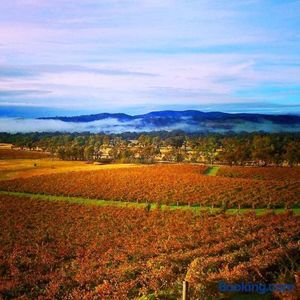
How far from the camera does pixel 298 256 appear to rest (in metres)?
16.2

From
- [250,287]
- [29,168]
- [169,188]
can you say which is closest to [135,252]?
[250,287]

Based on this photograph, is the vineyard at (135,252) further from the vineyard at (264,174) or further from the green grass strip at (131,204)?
the vineyard at (264,174)

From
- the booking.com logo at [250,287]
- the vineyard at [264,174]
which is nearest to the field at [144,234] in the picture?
the booking.com logo at [250,287]

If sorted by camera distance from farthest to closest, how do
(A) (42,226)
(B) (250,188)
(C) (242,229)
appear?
(B) (250,188), (A) (42,226), (C) (242,229)

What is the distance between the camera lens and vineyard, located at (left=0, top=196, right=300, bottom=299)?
14.3 metres

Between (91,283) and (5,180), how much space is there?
53223 mm

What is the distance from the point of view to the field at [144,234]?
48.5 feet

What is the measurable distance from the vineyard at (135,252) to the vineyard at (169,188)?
7.23 meters

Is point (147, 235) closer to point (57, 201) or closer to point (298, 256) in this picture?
point (298, 256)

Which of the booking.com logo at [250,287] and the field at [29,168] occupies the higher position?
the booking.com logo at [250,287]

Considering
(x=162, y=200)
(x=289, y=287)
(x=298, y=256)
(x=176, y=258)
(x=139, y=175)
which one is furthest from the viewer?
(x=139, y=175)

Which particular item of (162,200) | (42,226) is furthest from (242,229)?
(162,200)

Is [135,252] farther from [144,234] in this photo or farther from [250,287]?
[250,287]

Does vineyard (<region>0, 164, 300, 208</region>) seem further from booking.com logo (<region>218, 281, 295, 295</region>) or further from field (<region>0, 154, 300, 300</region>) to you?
booking.com logo (<region>218, 281, 295, 295</region>)
